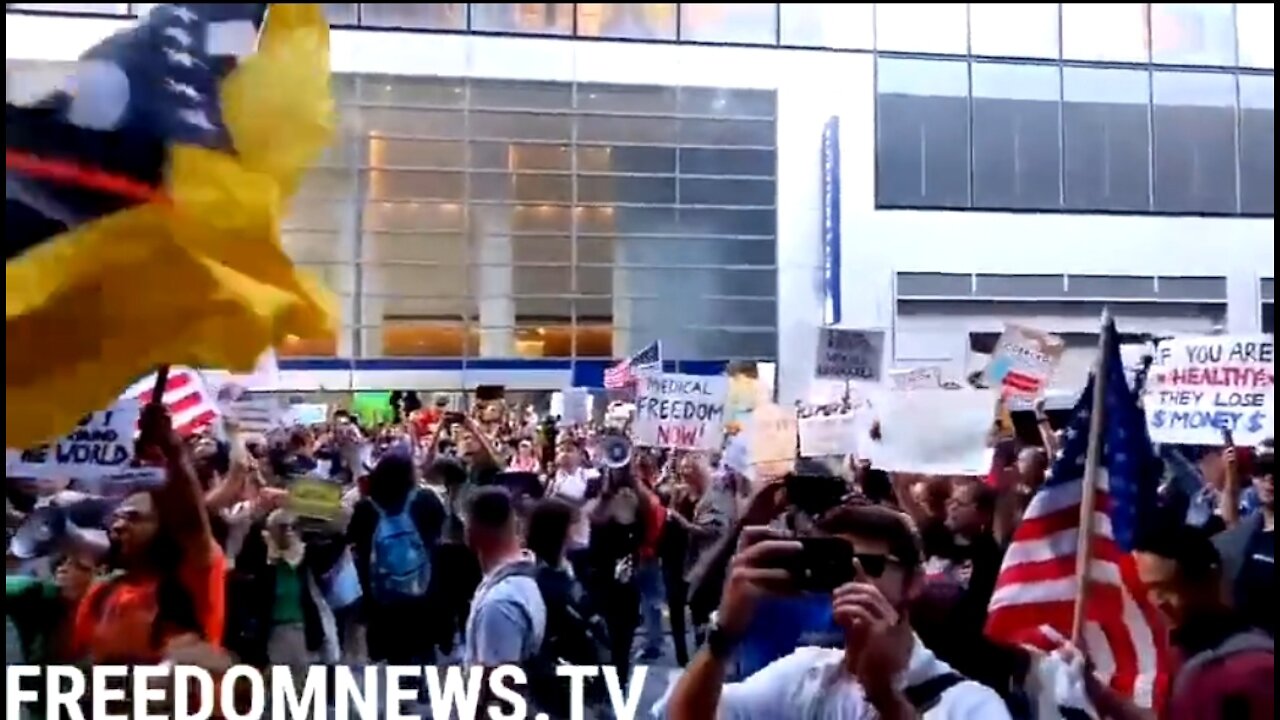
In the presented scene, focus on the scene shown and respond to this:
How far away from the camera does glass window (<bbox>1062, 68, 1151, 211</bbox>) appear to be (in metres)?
5.98

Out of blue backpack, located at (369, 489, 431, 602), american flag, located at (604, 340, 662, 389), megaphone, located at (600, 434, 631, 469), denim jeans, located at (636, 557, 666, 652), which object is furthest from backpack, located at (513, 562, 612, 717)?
american flag, located at (604, 340, 662, 389)

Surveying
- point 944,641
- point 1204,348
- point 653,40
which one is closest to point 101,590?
point 944,641

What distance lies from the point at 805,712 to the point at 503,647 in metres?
0.79

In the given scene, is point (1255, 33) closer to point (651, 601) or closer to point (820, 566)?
point (651, 601)

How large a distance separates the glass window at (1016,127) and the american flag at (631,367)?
1.46m

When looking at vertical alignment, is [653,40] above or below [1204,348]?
above

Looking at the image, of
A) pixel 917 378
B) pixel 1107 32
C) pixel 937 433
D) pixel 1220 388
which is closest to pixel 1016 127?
pixel 1107 32

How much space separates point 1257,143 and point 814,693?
331 centimetres

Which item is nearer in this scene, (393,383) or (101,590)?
(101,590)

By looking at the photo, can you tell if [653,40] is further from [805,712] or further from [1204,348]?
[805,712]

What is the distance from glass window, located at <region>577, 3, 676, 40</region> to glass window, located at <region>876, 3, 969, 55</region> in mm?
2845

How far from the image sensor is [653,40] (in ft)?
33.0

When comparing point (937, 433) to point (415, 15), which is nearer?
point (937, 433)

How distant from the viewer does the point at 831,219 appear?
7551mm
